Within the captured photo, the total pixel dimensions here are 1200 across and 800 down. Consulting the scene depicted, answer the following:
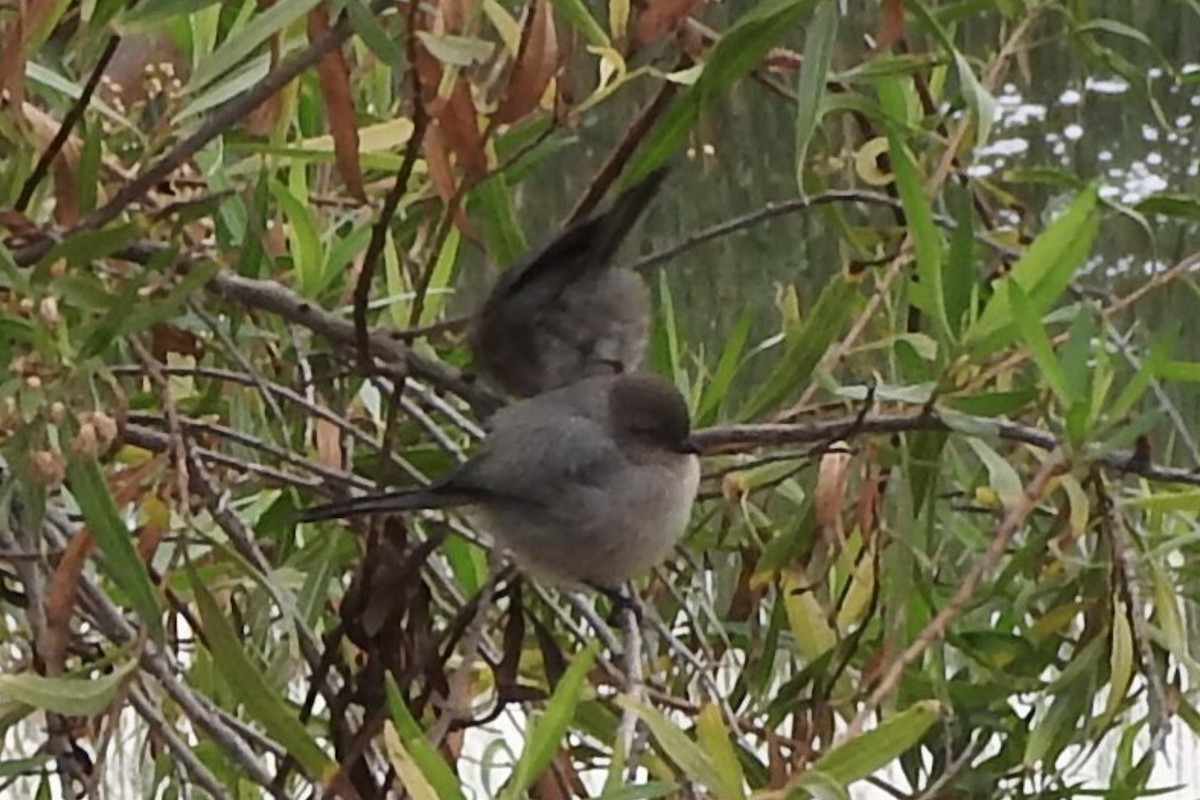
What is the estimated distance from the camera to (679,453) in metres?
0.83

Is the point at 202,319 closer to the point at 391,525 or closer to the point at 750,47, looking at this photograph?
the point at 391,525

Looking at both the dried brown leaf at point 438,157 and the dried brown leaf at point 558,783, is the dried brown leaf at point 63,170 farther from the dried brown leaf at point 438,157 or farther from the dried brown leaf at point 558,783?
the dried brown leaf at point 558,783

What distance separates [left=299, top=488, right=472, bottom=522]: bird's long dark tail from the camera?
0.66 meters

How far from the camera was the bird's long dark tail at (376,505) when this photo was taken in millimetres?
656

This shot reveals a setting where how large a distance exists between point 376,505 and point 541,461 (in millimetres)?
182

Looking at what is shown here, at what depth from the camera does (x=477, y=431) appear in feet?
2.71

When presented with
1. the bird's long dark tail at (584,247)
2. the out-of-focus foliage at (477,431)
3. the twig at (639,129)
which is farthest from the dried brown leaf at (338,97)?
the bird's long dark tail at (584,247)

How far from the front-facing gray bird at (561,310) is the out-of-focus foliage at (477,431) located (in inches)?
1.1

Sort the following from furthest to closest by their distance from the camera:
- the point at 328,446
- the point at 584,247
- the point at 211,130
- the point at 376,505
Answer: the point at 584,247, the point at 328,446, the point at 376,505, the point at 211,130

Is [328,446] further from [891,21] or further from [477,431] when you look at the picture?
[891,21]

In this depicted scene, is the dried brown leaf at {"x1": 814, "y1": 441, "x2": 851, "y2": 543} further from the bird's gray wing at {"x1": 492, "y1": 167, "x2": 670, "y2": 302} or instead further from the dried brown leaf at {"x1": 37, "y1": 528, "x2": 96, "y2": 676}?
the dried brown leaf at {"x1": 37, "y1": 528, "x2": 96, "y2": 676}

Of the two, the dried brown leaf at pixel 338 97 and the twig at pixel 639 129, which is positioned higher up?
the dried brown leaf at pixel 338 97

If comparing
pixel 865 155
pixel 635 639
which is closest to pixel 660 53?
pixel 865 155

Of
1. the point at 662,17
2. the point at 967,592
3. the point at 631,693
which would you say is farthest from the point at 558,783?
the point at 662,17
